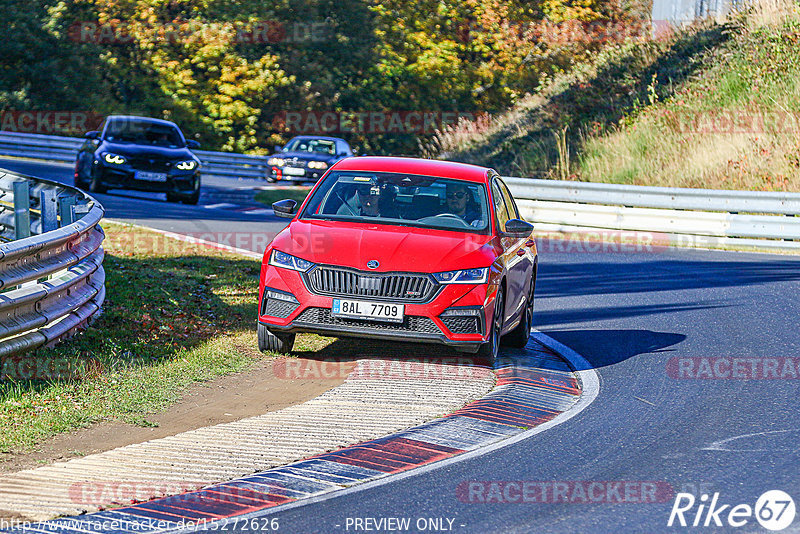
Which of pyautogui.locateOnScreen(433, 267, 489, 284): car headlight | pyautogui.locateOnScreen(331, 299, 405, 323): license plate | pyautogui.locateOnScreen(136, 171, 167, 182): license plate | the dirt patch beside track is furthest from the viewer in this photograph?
pyautogui.locateOnScreen(136, 171, 167, 182): license plate

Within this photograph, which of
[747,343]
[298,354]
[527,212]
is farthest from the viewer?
[527,212]

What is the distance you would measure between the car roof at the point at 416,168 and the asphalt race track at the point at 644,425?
1950 millimetres

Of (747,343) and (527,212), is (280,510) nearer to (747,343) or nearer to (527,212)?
(747,343)

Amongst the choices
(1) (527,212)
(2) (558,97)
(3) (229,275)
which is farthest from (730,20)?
(3) (229,275)

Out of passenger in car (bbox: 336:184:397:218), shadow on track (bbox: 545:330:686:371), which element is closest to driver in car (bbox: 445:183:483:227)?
passenger in car (bbox: 336:184:397:218)

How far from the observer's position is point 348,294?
9.27m

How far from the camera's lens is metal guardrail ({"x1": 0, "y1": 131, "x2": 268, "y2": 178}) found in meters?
37.2

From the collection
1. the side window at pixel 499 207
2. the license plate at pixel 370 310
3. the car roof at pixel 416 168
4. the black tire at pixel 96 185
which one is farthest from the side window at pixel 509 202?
the black tire at pixel 96 185

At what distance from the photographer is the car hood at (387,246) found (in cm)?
935

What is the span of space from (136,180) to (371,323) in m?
15.1

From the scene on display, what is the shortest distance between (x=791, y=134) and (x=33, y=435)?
79.0 ft

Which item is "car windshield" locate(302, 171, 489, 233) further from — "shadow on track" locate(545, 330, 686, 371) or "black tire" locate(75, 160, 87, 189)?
"black tire" locate(75, 160, 87, 189)

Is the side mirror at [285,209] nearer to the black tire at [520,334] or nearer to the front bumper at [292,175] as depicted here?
the black tire at [520,334]

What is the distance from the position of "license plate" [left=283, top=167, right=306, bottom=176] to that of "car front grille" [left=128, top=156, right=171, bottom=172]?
9.54 meters
